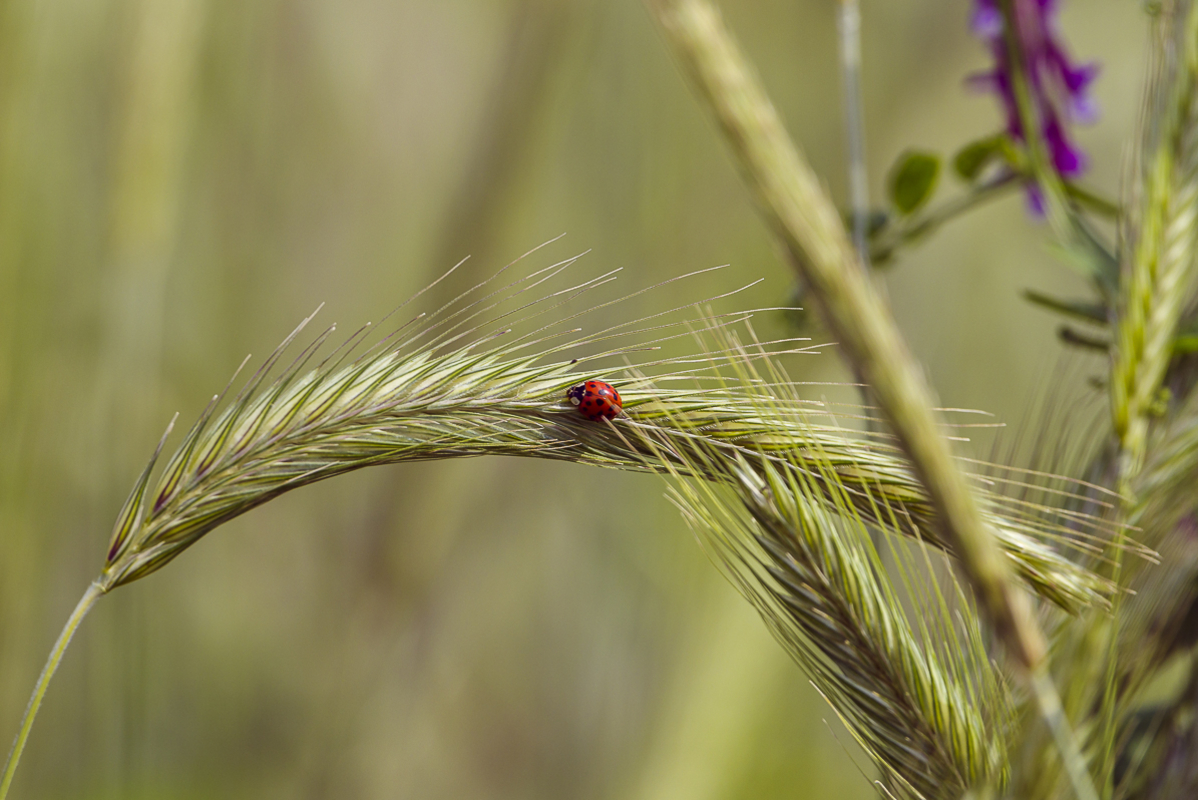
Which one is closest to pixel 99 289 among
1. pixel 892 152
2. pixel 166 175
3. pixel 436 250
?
pixel 166 175

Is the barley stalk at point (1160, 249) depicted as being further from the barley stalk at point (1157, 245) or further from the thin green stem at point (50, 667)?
the thin green stem at point (50, 667)

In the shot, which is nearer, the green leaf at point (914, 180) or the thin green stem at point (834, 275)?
the thin green stem at point (834, 275)

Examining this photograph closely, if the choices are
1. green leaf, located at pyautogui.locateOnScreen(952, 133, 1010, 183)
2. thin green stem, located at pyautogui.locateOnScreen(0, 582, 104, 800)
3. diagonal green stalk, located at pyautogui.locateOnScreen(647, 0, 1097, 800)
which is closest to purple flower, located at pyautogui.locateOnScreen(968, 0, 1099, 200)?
green leaf, located at pyautogui.locateOnScreen(952, 133, 1010, 183)

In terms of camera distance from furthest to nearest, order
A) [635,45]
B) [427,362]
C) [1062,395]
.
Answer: [635,45] < [1062,395] < [427,362]

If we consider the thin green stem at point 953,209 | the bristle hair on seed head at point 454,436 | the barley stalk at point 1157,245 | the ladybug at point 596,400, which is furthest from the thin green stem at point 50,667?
the thin green stem at point 953,209

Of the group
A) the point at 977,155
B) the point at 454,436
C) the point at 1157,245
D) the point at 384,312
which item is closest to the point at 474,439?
the point at 454,436

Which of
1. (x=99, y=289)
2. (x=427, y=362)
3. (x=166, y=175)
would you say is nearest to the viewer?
(x=427, y=362)

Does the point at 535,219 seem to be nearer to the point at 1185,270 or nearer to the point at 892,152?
the point at 892,152
